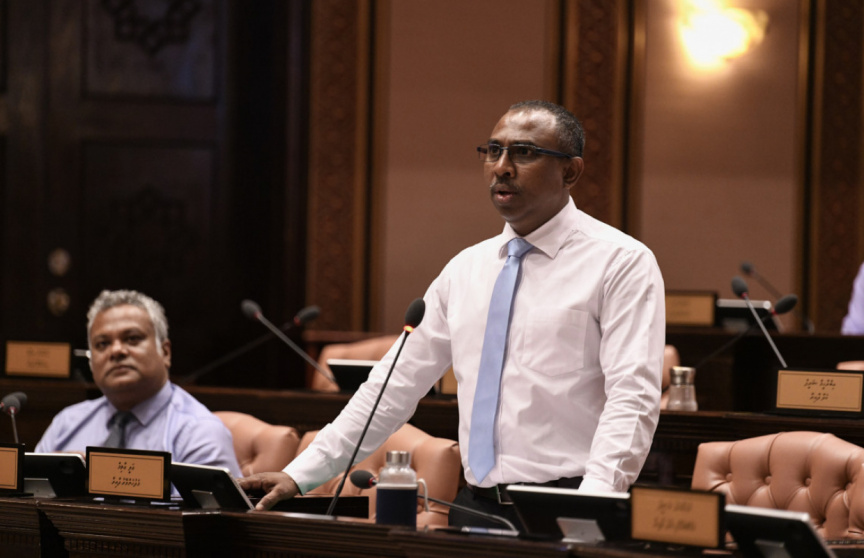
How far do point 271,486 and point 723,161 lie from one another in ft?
15.5

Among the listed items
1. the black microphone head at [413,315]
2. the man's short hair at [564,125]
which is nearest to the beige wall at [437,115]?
the man's short hair at [564,125]

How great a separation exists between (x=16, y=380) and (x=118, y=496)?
2.08 m

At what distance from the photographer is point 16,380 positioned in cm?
411

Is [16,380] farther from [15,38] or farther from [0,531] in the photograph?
[15,38]

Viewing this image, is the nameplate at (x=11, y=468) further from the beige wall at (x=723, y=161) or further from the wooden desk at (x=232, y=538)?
the beige wall at (x=723, y=161)

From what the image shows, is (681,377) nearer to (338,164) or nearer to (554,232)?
(554,232)

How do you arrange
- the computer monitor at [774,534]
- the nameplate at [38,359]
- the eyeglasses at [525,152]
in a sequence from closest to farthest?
the computer monitor at [774,534] < the eyeglasses at [525,152] < the nameplate at [38,359]

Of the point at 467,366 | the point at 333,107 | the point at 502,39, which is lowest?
the point at 467,366

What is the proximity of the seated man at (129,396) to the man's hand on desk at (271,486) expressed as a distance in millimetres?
958

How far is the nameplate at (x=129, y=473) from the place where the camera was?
85.9 inches

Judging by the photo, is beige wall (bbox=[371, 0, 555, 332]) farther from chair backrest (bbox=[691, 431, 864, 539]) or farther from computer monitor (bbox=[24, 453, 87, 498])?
computer monitor (bbox=[24, 453, 87, 498])

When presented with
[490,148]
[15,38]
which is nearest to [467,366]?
[490,148]

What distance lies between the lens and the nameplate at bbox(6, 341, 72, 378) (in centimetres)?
411

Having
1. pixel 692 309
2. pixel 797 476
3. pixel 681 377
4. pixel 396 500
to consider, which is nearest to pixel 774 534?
pixel 396 500
